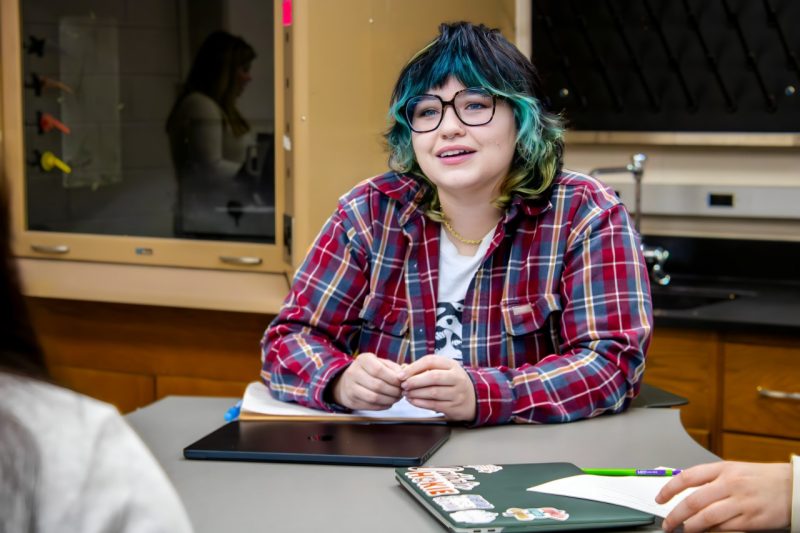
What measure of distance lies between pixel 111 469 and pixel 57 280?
7.67 feet

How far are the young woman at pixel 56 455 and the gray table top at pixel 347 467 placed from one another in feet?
1.96

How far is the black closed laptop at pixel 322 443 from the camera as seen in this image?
1.39m

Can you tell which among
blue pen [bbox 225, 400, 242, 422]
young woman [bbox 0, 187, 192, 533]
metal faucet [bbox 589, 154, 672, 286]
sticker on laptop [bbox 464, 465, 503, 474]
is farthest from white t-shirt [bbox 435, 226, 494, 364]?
young woman [bbox 0, 187, 192, 533]

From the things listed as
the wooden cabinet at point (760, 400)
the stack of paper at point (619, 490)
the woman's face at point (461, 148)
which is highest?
the woman's face at point (461, 148)

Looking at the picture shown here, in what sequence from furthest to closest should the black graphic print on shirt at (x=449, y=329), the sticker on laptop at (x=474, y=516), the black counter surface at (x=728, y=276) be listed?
the black counter surface at (x=728, y=276) → the black graphic print on shirt at (x=449, y=329) → the sticker on laptop at (x=474, y=516)

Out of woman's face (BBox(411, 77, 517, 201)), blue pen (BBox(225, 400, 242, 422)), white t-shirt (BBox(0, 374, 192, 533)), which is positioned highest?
woman's face (BBox(411, 77, 517, 201))

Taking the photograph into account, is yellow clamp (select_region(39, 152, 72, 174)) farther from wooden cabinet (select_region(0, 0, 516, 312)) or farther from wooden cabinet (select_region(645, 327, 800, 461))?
wooden cabinet (select_region(645, 327, 800, 461))

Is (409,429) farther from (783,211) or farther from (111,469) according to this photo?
(783,211)

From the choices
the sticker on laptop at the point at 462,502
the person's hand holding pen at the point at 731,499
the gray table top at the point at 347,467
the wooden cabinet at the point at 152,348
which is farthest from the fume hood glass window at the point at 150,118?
the person's hand holding pen at the point at 731,499

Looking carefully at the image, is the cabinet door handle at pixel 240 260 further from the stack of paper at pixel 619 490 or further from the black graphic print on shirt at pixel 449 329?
the stack of paper at pixel 619 490

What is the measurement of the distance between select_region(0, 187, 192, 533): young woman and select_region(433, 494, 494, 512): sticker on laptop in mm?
608

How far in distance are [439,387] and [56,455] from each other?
1031 mm

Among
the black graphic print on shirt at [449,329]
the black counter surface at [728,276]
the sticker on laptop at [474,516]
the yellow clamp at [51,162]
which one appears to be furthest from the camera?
the yellow clamp at [51,162]

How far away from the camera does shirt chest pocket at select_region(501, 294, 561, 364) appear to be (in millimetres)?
1737
